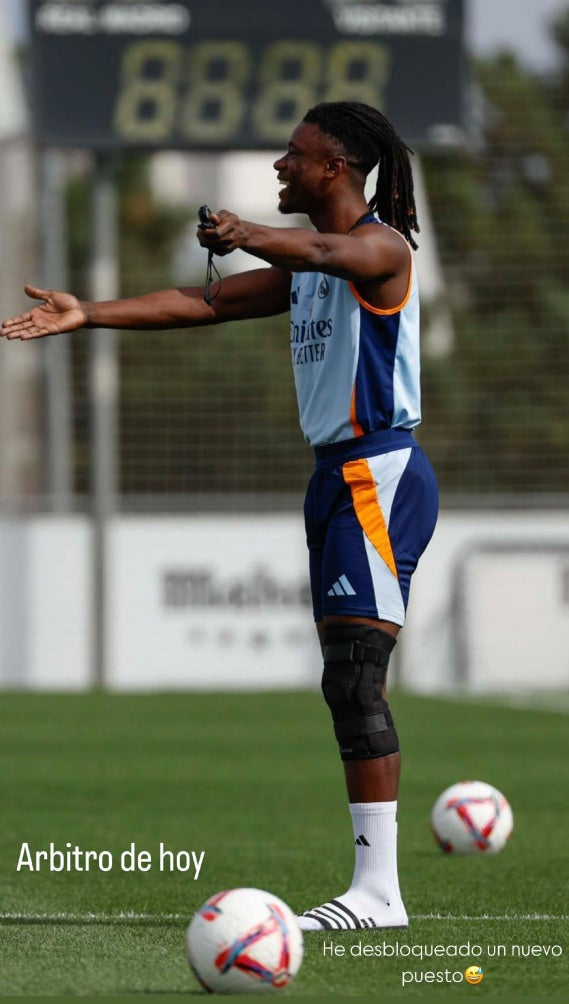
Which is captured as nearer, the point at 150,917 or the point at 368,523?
the point at 368,523

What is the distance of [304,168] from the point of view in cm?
516

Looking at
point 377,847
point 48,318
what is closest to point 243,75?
point 48,318

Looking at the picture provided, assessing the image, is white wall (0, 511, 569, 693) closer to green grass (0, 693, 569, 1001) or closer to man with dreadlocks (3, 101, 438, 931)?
green grass (0, 693, 569, 1001)

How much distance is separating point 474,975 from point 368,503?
131 centimetres

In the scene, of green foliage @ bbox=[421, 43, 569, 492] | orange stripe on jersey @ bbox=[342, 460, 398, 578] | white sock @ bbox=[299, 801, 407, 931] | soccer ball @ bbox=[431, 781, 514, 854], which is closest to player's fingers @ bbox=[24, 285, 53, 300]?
orange stripe on jersey @ bbox=[342, 460, 398, 578]

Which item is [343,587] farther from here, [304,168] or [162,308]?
[304,168]

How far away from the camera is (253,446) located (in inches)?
730

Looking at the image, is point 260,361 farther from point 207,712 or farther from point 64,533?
point 207,712

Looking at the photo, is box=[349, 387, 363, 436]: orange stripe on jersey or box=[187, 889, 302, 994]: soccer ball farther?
box=[349, 387, 363, 436]: orange stripe on jersey

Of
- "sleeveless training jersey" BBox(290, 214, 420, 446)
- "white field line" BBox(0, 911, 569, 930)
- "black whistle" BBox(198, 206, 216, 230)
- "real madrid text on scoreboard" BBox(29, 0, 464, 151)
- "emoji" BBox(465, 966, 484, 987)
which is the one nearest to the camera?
"emoji" BBox(465, 966, 484, 987)

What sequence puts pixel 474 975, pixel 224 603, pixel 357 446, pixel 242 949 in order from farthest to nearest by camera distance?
pixel 224 603, pixel 357 446, pixel 474 975, pixel 242 949

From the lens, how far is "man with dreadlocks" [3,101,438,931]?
5.11 m

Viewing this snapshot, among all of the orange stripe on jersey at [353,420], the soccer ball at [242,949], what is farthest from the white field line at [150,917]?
the orange stripe on jersey at [353,420]

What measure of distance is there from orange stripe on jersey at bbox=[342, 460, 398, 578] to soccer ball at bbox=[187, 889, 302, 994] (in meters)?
1.23
